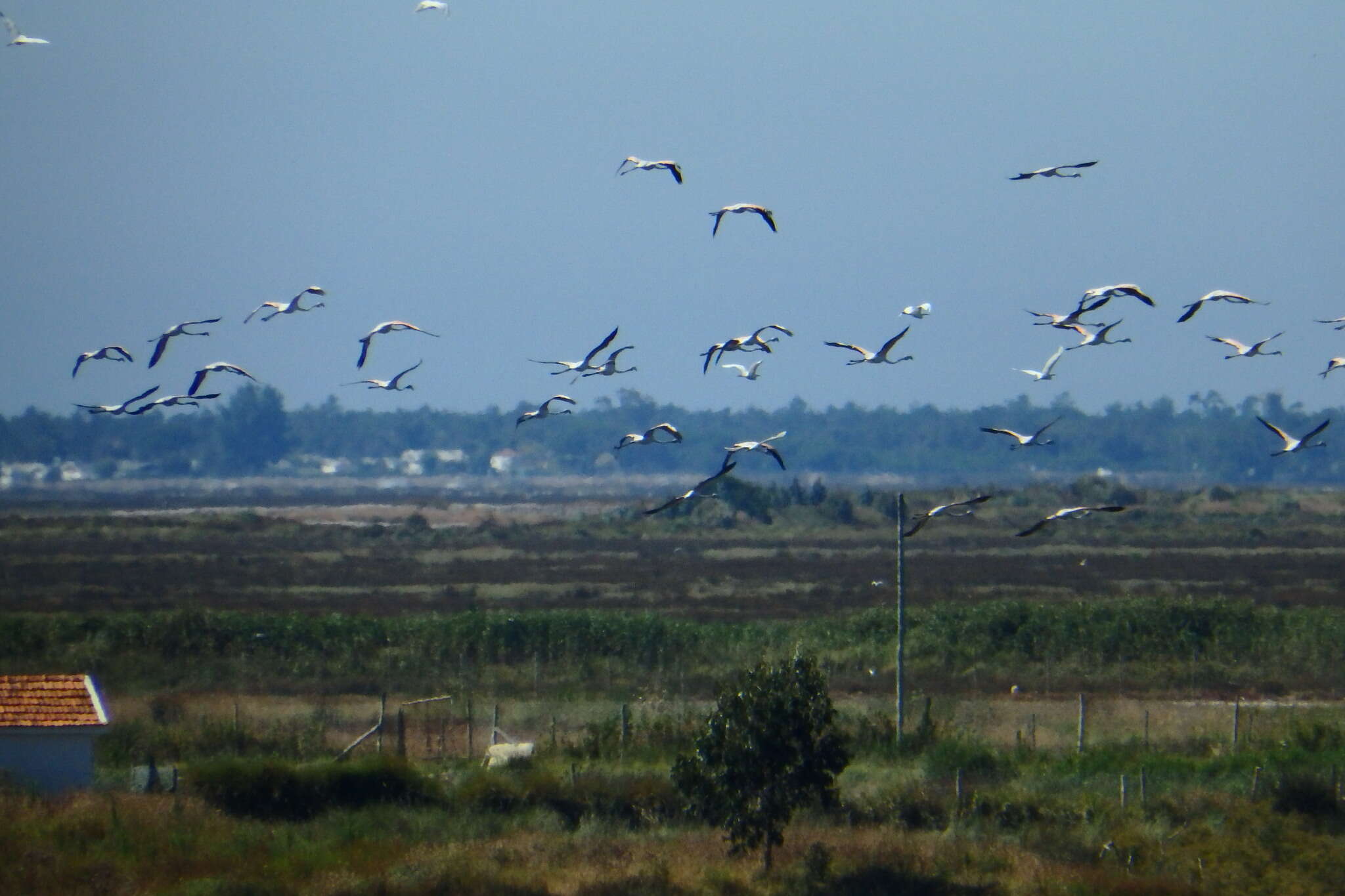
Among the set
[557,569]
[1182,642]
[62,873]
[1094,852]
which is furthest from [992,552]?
[62,873]

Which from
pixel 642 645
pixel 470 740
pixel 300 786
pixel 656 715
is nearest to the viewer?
pixel 300 786

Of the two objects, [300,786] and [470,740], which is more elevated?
[300,786]

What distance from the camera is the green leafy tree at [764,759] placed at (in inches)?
854

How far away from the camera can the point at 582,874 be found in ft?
70.2

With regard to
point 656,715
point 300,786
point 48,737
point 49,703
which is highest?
point 49,703

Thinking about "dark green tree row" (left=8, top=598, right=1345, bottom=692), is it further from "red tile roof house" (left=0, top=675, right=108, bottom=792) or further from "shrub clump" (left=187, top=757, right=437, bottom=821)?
"red tile roof house" (left=0, top=675, right=108, bottom=792)

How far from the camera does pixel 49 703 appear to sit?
2458 centimetres

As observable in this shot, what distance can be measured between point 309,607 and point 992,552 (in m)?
42.6

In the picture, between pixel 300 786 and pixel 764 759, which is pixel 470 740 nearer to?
pixel 300 786

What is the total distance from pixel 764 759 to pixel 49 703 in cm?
1224

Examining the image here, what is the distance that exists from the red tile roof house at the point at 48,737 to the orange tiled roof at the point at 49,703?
0.04 ft

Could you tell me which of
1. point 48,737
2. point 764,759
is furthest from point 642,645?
point 764,759

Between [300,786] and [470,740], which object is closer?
[300,786]

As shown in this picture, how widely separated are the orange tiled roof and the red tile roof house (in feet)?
0.04
